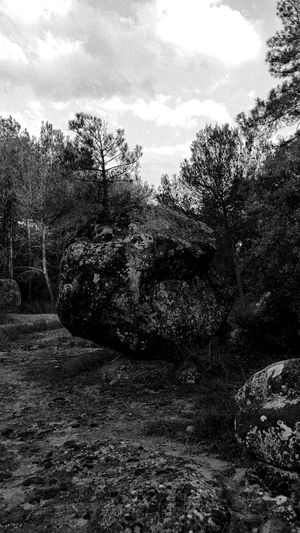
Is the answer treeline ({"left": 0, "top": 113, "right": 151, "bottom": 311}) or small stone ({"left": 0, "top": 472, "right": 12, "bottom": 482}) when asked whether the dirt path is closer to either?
small stone ({"left": 0, "top": 472, "right": 12, "bottom": 482})

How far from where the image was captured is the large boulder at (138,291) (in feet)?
28.7

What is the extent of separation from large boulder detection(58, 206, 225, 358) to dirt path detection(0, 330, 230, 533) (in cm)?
88

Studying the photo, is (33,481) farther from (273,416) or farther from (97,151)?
(97,151)

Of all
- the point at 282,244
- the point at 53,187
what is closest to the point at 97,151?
the point at 53,187

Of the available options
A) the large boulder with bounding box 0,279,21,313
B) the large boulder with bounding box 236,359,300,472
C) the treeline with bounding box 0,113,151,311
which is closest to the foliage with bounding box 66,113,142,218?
the treeline with bounding box 0,113,151,311

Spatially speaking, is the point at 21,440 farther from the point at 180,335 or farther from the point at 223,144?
the point at 223,144

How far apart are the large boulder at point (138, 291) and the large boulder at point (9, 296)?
51.9ft

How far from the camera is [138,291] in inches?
348

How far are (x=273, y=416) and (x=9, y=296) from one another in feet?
73.0

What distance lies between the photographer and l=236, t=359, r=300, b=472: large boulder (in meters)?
4.20

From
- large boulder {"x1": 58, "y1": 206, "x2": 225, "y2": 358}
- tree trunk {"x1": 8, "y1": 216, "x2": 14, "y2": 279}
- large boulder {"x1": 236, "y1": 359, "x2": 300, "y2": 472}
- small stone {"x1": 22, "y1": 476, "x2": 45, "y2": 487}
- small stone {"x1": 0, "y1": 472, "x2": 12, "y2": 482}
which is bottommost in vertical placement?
small stone {"x1": 0, "y1": 472, "x2": 12, "y2": 482}

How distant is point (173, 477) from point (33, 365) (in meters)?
7.84

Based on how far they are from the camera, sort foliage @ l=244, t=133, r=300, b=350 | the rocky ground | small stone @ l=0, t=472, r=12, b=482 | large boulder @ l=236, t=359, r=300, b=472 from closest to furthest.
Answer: the rocky ground < large boulder @ l=236, t=359, r=300, b=472 < small stone @ l=0, t=472, r=12, b=482 < foliage @ l=244, t=133, r=300, b=350

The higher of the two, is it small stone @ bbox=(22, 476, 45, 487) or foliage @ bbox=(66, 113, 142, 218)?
foliage @ bbox=(66, 113, 142, 218)
